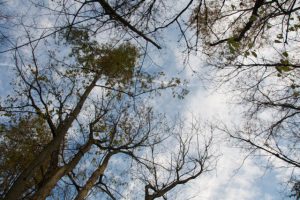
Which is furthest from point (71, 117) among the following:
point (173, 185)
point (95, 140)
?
point (173, 185)

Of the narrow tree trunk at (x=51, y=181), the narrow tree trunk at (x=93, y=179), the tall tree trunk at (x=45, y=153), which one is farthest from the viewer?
the narrow tree trunk at (x=93, y=179)

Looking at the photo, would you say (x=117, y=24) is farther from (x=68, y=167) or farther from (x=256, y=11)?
(x=68, y=167)

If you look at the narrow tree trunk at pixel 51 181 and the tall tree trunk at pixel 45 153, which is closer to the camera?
the tall tree trunk at pixel 45 153

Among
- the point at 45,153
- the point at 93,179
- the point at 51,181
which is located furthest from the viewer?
the point at 93,179

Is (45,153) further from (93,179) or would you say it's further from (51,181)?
(93,179)

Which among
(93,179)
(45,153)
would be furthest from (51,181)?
(93,179)

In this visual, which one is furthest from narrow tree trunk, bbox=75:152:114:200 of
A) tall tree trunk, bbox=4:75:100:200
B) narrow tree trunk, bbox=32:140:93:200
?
tall tree trunk, bbox=4:75:100:200

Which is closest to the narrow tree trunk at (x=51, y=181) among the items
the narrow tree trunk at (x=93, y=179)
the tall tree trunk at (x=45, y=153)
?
the tall tree trunk at (x=45, y=153)

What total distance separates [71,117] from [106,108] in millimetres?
1642

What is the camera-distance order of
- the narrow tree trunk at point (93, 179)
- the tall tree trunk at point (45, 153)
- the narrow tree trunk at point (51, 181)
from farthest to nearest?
the narrow tree trunk at point (93, 179)
the narrow tree trunk at point (51, 181)
the tall tree trunk at point (45, 153)

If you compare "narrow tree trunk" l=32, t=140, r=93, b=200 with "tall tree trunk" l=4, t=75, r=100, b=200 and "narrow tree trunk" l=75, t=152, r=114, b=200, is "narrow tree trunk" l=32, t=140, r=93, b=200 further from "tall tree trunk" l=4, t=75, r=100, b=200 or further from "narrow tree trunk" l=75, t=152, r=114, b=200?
"narrow tree trunk" l=75, t=152, r=114, b=200

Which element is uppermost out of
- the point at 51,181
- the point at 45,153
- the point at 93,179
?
the point at 93,179

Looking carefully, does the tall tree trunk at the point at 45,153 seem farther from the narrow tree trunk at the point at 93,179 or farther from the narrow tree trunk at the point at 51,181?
the narrow tree trunk at the point at 93,179

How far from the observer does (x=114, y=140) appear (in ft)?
35.2
